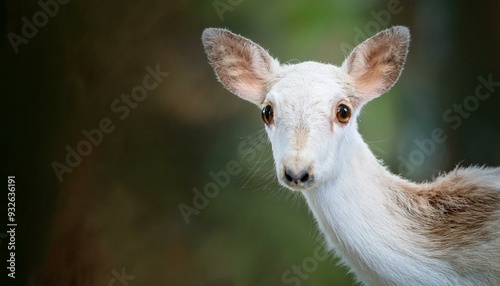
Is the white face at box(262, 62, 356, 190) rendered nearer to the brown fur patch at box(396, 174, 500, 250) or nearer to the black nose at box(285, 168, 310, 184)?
the black nose at box(285, 168, 310, 184)

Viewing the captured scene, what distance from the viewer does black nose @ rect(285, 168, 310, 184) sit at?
613 mm

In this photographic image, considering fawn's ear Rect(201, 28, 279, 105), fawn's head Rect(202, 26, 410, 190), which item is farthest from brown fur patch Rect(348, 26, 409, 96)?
fawn's ear Rect(201, 28, 279, 105)

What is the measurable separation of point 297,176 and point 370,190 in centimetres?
18

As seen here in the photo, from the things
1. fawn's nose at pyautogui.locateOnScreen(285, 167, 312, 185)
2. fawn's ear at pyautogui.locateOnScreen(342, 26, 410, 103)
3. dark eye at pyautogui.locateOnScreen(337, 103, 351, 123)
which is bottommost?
fawn's nose at pyautogui.locateOnScreen(285, 167, 312, 185)

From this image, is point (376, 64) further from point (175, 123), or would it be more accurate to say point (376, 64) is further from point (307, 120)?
point (175, 123)

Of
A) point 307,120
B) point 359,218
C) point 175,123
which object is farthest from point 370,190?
point 175,123

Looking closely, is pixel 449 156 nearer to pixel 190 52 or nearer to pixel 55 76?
pixel 190 52

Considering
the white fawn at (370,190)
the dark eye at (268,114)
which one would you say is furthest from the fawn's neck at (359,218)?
the dark eye at (268,114)

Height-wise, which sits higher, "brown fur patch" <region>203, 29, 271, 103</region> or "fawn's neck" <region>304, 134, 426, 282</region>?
"brown fur patch" <region>203, 29, 271, 103</region>

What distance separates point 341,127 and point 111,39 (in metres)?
0.37

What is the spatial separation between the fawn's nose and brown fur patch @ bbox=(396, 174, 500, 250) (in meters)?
0.20

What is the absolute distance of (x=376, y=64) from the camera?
738 mm

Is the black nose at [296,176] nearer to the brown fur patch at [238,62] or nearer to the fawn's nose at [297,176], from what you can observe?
the fawn's nose at [297,176]

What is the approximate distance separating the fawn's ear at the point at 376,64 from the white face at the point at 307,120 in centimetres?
2
